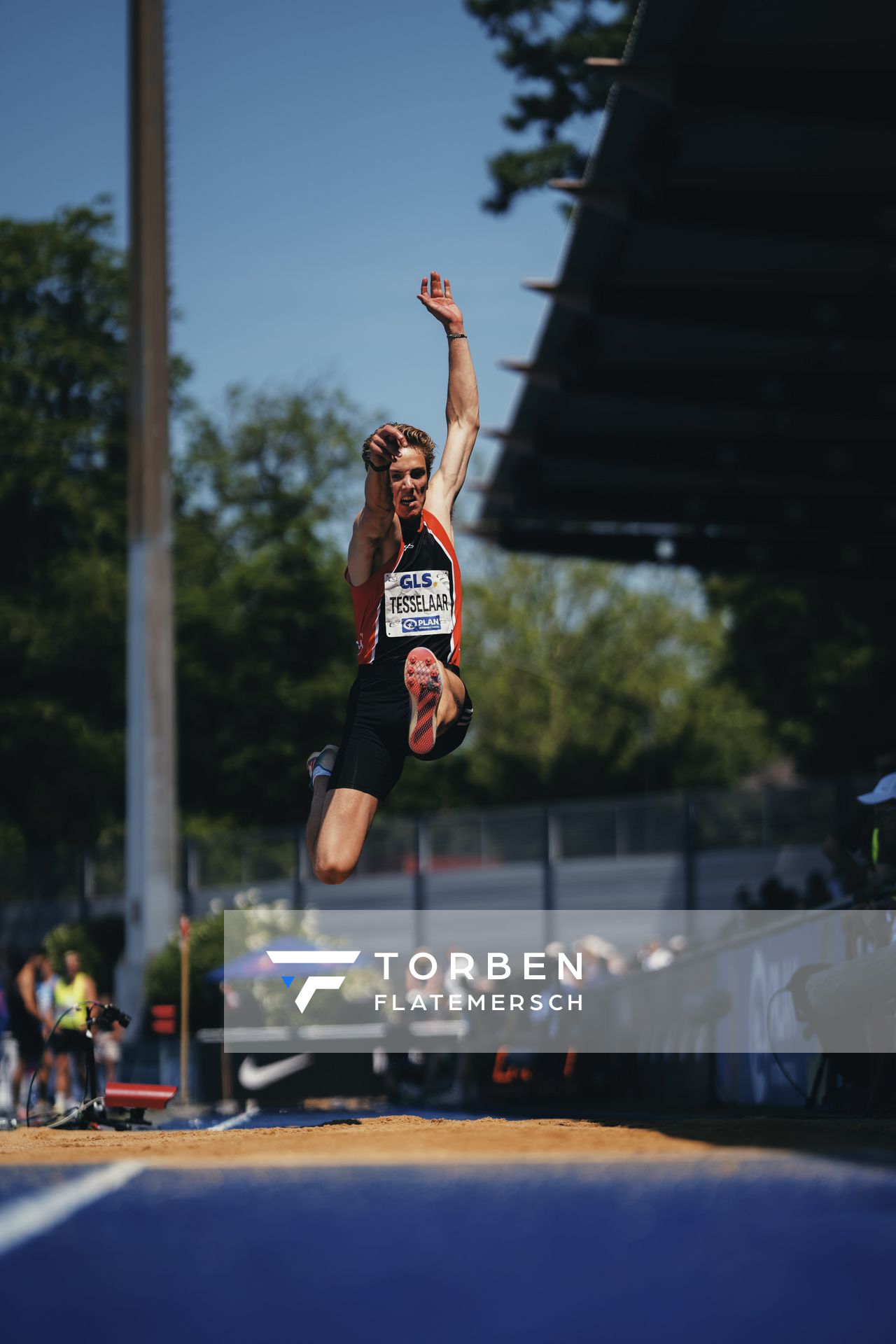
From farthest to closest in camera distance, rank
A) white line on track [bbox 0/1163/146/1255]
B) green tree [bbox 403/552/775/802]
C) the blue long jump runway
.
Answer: green tree [bbox 403/552/775/802]
white line on track [bbox 0/1163/146/1255]
the blue long jump runway

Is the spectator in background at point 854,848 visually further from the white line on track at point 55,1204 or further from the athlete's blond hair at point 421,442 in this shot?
the white line on track at point 55,1204

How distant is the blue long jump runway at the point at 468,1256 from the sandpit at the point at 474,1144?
2.12 feet

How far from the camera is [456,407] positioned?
9.49 metres

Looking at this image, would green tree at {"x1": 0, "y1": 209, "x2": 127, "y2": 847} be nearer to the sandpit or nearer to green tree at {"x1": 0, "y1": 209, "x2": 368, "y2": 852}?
green tree at {"x1": 0, "y1": 209, "x2": 368, "y2": 852}

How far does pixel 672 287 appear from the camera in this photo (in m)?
18.4

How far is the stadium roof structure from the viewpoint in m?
14.8

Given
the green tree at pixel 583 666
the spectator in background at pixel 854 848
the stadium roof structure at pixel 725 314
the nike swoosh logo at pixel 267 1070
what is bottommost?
the nike swoosh logo at pixel 267 1070

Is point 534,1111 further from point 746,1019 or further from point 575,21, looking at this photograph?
point 575,21

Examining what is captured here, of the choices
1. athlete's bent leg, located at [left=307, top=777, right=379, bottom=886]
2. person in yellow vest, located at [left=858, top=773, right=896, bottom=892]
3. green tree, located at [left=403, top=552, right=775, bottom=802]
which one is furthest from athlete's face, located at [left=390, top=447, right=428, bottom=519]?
green tree, located at [left=403, top=552, right=775, bottom=802]

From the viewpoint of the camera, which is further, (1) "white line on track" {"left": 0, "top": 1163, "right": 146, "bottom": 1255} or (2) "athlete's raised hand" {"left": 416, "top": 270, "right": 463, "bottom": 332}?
(2) "athlete's raised hand" {"left": 416, "top": 270, "right": 463, "bottom": 332}

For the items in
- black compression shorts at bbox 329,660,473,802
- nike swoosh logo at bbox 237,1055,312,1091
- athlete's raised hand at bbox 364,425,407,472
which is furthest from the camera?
nike swoosh logo at bbox 237,1055,312,1091

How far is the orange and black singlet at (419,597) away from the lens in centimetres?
925

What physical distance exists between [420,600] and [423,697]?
0.52 m

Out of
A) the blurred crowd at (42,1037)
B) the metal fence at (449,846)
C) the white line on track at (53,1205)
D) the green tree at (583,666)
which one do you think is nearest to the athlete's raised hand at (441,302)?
the white line on track at (53,1205)
